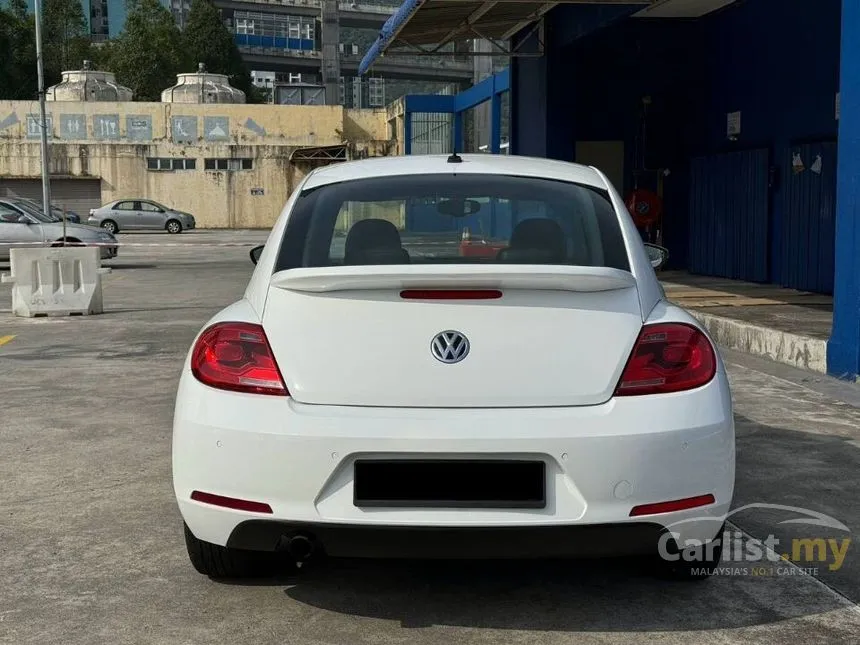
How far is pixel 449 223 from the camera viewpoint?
14.4 feet

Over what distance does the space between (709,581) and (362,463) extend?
1.42 m

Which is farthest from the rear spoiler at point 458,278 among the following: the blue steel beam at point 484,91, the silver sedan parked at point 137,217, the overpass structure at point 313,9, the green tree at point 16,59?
the overpass structure at point 313,9

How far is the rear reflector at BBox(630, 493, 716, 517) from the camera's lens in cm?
336

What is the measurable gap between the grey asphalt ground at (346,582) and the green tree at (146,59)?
3150 inches

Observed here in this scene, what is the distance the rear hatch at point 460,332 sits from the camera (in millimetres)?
3406

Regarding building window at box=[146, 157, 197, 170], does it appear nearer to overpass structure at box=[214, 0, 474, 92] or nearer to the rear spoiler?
overpass structure at box=[214, 0, 474, 92]

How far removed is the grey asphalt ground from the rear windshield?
1.11 meters

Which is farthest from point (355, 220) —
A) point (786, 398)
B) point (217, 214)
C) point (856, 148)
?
point (217, 214)

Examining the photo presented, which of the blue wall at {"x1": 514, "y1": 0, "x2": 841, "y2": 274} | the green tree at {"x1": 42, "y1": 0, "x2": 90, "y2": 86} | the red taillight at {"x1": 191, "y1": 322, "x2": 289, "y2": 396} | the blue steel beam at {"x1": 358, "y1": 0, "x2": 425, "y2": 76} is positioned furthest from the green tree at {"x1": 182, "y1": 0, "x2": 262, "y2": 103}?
the red taillight at {"x1": 191, "y1": 322, "x2": 289, "y2": 396}

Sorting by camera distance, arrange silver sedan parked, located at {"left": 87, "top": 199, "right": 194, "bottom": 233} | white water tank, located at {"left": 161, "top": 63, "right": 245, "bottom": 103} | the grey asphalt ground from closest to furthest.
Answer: the grey asphalt ground < silver sedan parked, located at {"left": 87, "top": 199, "right": 194, "bottom": 233} < white water tank, located at {"left": 161, "top": 63, "right": 245, "bottom": 103}

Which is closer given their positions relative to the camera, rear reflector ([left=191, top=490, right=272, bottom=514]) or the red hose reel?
rear reflector ([left=191, top=490, right=272, bottom=514])

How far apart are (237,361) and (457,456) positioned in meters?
0.77

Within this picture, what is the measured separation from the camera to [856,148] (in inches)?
344
